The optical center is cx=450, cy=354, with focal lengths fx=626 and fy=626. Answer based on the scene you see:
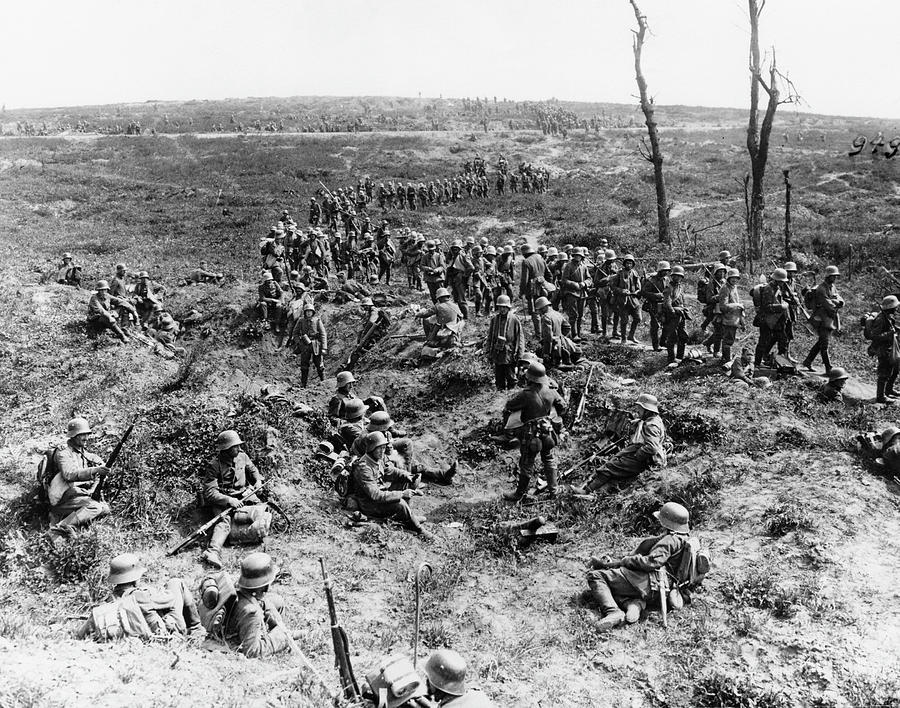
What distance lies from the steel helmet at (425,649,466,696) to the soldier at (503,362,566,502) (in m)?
4.44

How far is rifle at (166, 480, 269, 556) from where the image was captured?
23.3ft

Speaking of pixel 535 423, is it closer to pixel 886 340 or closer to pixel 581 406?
pixel 581 406

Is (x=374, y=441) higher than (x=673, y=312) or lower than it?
lower

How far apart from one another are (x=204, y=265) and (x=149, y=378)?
929 cm

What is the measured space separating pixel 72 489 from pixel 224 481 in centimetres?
164

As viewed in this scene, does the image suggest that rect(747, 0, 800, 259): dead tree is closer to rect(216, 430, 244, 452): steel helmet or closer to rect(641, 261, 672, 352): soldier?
rect(641, 261, 672, 352): soldier

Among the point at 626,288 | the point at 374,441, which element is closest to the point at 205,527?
the point at 374,441

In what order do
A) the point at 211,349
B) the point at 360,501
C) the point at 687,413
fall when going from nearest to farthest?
1. the point at 360,501
2. the point at 687,413
3. the point at 211,349

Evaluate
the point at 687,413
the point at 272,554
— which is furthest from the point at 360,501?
the point at 687,413

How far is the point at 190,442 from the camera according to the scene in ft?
28.4

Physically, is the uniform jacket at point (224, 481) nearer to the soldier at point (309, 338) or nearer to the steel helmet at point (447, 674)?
the steel helmet at point (447, 674)

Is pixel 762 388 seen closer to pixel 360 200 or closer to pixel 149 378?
pixel 149 378

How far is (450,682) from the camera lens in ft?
13.3

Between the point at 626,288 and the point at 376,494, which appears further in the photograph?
the point at 626,288
